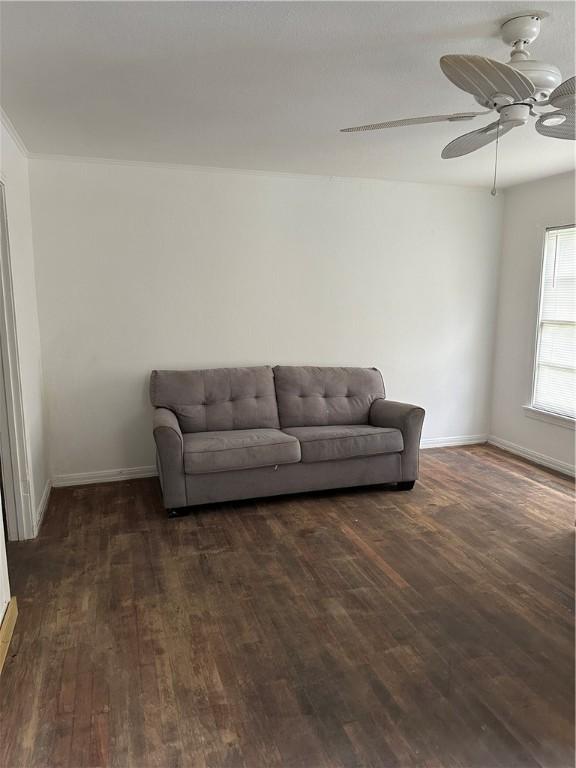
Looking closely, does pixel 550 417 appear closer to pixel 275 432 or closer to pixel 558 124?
pixel 275 432

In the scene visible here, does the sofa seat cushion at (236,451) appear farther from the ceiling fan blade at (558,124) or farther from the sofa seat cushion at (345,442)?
the ceiling fan blade at (558,124)

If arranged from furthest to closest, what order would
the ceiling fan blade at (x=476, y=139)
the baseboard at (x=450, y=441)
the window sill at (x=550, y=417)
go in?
the baseboard at (x=450, y=441)
the window sill at (x=550, y=417)
the ceiling fan blade at (x=476, y=139)

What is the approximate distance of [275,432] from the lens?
12.6 ft

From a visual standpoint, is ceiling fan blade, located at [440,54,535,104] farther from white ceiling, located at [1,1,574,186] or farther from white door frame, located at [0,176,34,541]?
white door frame, located at [0,176,34,541]

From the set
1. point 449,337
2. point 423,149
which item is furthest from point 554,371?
point 423,149

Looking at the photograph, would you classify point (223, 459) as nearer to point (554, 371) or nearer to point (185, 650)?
point (185, 650)

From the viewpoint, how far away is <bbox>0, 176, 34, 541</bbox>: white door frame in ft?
9.55

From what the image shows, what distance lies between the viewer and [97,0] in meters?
1.79

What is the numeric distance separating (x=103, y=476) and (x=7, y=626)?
6.67 feet

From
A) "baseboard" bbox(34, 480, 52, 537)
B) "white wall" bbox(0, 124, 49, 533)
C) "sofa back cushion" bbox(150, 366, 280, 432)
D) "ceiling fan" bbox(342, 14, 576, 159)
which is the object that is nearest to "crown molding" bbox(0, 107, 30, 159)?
"white wall" bbox(0, 124, 49, 533)

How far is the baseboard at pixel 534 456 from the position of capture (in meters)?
4.38

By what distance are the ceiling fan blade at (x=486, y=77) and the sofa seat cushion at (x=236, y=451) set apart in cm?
237

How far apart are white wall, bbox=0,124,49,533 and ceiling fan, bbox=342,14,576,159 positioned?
84.7 inches

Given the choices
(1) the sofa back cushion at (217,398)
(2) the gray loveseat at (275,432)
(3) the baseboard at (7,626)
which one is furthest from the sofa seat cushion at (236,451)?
(3) the baseboard at (7,626)
